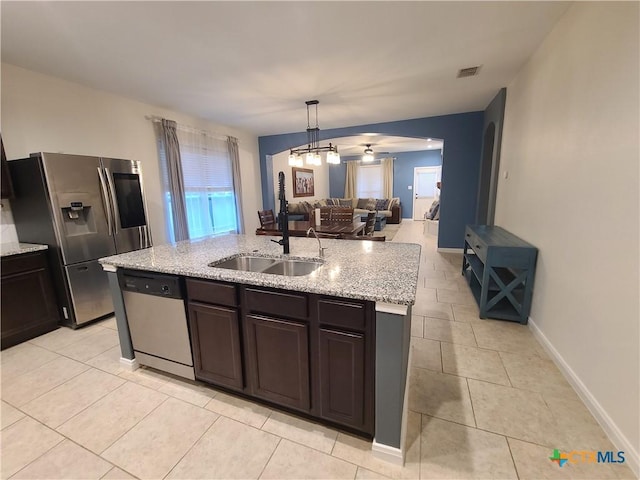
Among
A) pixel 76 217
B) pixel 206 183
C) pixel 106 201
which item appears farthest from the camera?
pixel 206 183

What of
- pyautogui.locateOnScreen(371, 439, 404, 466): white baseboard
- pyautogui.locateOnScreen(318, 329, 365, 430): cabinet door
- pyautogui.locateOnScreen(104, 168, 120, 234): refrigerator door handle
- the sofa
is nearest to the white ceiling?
pyautogui.locateOnScreen(104, 168, 120, 234): refrigerator door handle

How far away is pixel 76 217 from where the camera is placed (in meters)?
2.64

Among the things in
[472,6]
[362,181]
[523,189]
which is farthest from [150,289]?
[362,181]

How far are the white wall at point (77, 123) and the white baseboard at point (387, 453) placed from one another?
3.77m

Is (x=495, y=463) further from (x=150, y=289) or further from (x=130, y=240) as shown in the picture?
(x=130, y=240)

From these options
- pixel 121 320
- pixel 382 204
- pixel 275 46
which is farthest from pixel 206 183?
pixel 382 204

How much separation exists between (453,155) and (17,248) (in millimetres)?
5933

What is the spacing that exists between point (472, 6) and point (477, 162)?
3.36 metres

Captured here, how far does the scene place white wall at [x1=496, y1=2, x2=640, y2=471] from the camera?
1348 millimetres

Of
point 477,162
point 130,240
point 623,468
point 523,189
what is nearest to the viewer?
point 623,468

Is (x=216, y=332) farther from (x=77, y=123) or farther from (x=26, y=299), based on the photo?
(x=77, y=123)

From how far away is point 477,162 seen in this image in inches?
187

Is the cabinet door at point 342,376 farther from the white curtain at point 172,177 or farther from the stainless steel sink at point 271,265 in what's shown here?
the white curtain at point 172,177

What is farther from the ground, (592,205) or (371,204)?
(592,205)
